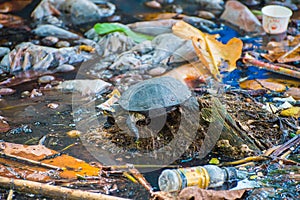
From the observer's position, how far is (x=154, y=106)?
12.2 feet

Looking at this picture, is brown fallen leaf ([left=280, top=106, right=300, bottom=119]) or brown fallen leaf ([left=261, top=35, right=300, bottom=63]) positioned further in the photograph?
brown fallen leaf ([left=261, top=35, right=300, bottom=63])

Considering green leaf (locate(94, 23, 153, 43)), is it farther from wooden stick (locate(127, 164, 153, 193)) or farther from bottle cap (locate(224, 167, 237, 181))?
bottle cap (locate(224, 167, 237, 181))

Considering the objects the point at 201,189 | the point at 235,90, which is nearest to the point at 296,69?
the point at 235,90

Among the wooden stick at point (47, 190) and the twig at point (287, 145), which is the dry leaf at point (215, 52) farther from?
the wooden stick at point (47, 190)

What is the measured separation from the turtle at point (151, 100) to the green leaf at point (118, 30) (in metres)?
2.28

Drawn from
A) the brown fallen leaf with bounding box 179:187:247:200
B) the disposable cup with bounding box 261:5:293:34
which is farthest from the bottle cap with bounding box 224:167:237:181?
the disposable cup with bounding box 261:5:293:34

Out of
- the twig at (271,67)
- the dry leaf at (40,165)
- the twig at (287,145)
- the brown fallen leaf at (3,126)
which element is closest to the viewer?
the dry leaf at (40,165)

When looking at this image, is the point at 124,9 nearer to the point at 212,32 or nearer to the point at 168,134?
the point at 212,32

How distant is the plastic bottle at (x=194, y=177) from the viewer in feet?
10.5

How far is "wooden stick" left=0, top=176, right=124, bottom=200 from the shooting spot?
3094 mm

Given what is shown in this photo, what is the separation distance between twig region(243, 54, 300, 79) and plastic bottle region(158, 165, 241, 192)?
2.15 m

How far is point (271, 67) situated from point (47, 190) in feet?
10.3

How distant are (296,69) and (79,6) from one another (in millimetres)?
3400

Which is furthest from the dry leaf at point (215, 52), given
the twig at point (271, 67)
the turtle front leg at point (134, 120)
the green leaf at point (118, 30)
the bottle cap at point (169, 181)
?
the bottle cap at point (169, 181)
